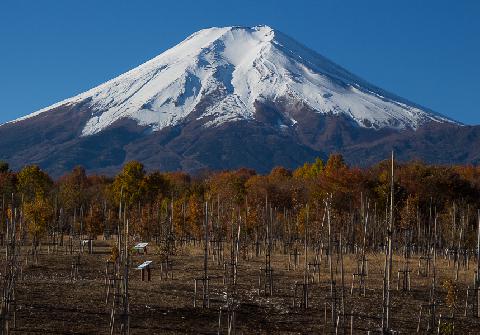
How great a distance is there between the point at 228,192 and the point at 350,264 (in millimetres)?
25066

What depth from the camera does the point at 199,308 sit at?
2102cm

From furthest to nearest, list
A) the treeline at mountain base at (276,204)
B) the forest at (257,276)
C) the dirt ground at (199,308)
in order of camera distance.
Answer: the treeline at mountain base at (276,204) → the dirt ground at (199,308) → the forest at (257,276)

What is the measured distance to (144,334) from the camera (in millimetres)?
17828

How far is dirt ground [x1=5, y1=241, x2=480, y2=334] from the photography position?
1872cm

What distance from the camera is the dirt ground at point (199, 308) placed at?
18.7m

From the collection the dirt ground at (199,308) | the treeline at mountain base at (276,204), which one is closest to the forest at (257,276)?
the dirt ground at (199,308)

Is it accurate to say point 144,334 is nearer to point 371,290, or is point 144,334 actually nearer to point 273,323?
point 273,323

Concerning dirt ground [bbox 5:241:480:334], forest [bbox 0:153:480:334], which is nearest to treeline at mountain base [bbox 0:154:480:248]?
forest [bbox 0:153:480:334]

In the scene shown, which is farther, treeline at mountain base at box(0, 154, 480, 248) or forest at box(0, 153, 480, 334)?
treeline at mountain base at box(0, 154, 480, 248)

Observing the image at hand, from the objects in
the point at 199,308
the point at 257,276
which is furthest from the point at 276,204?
the point at 199,308

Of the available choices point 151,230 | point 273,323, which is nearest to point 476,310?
point 273,323

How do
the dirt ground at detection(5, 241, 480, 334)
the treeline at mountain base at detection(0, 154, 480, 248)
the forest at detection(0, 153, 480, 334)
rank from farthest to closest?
the treeline at mountain base at detection(0, 154, 480, 248) < the dirt ground at detection(5, 241, 480, 334) < the forest at detection(0, 153, 480, 334)

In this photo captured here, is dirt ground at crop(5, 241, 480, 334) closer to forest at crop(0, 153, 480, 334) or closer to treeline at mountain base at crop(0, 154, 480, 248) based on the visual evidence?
forest at crop(0, 153, 480, 334)

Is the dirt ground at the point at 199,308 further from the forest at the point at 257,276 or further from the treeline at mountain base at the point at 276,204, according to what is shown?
the treeline at mountain base at the point at 276,204
